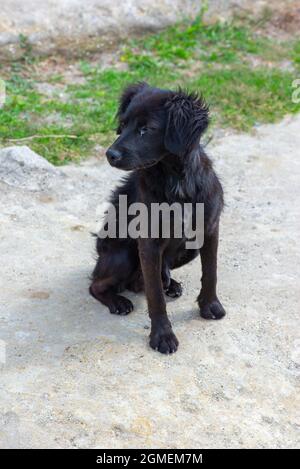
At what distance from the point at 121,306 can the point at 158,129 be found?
1251 mm

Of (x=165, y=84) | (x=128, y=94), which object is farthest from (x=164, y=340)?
(x=165, y=84)

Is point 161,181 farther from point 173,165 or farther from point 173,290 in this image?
point 173,290

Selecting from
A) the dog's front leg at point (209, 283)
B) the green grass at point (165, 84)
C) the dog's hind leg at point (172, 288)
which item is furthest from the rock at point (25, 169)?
the dog's front leg at point (209, 283)

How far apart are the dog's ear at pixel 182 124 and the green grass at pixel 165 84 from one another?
3.03m

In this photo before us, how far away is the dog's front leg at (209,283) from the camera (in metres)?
4.84

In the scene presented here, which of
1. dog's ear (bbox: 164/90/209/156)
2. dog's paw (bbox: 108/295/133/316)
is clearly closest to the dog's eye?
dog's ear (bbox: 164/90/209/156)

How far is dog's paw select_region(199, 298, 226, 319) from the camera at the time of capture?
16.4 feet

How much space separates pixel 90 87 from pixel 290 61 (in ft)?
8.16

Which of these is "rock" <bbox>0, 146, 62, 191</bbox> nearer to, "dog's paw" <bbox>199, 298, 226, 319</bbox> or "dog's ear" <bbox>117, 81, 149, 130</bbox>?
"dog's ear" <bbox>117, 81, 149, 130</bbox>

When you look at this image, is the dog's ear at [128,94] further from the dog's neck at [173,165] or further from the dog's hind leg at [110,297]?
the dog's hind leg at [110,297]

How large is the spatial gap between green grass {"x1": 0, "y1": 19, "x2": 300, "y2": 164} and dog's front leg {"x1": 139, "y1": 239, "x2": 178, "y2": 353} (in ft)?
9.49

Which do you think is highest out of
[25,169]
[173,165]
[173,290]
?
[173,165]

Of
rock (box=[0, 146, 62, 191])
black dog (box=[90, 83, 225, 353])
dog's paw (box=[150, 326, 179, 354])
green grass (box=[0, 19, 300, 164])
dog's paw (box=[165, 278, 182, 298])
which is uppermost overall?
black dog (box=[90, 83, 225, 353])

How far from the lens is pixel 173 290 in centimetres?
532
